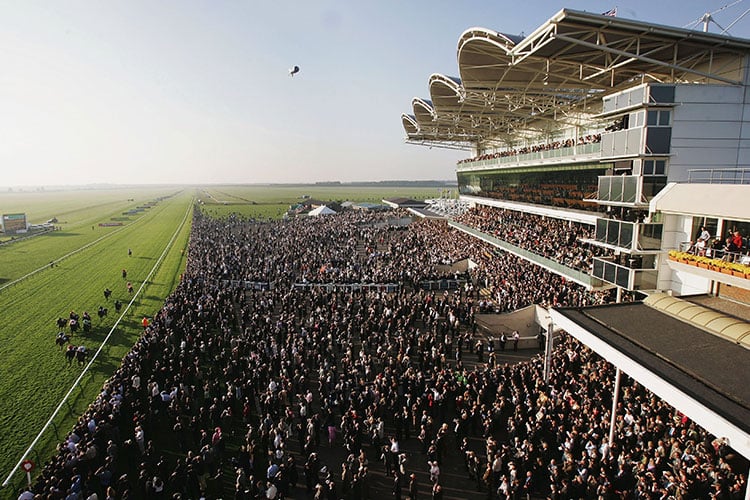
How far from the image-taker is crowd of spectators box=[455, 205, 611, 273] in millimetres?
20009

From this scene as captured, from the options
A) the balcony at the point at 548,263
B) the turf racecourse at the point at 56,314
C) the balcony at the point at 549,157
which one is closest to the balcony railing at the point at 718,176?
the balcony at the point at 548,263

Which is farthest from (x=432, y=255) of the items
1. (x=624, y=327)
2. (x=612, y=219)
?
(x=624, y=327)

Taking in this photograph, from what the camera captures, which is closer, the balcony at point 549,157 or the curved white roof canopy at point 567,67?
the curved white roof canopy at point 567,67

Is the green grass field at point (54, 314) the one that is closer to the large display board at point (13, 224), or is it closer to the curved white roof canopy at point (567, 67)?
the large display board at point (13, 224)

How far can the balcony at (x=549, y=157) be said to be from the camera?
21.3 m

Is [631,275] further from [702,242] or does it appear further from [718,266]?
[718,266]

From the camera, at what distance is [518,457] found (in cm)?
923

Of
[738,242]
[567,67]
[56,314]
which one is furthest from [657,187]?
[56,314]

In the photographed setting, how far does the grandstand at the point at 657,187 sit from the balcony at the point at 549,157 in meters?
0.11

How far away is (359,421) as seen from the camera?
10.9 m

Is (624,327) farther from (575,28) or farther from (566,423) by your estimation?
(575,28)

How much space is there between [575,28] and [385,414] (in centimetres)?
1519

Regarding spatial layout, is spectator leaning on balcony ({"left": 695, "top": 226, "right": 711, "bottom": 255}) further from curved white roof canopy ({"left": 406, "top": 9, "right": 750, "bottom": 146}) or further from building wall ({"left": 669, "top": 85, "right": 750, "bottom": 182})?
curved white roof canopy ({"left": 406, "top": 9, "right": 750, "bottom": 146})

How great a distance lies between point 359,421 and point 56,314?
2044 cm
